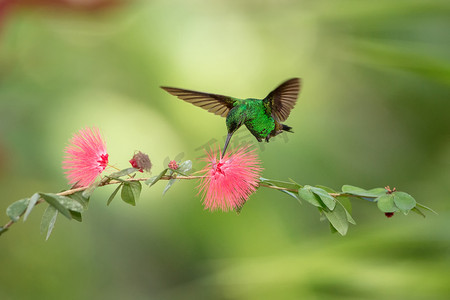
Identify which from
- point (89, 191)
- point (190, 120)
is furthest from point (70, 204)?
point (190, 120)

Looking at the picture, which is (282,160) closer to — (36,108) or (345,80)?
(345,80)

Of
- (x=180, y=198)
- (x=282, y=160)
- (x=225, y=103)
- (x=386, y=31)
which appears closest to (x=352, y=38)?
(x=386, y=31)

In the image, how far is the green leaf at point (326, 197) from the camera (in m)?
0.27

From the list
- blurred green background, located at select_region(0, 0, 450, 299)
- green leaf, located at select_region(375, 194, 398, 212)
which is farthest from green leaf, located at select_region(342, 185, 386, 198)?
blurred green background, located at select_region(0, 0, 450, 299)

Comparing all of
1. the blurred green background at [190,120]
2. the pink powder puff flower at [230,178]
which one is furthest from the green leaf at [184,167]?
the blurred green background at [190,120]

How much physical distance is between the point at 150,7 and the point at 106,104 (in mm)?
292

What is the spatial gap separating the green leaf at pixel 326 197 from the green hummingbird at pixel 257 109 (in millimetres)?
34

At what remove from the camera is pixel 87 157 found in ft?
0.86

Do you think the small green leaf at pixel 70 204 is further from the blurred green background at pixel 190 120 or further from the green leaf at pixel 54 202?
the blurred green background at pixel 190 120

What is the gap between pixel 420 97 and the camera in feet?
3.82

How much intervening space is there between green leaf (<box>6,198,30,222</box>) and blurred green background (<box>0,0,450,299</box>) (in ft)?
2.13

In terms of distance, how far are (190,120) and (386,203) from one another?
0.84 m

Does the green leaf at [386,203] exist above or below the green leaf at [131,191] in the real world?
above

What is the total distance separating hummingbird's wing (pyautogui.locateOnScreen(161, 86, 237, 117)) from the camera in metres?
0.24
